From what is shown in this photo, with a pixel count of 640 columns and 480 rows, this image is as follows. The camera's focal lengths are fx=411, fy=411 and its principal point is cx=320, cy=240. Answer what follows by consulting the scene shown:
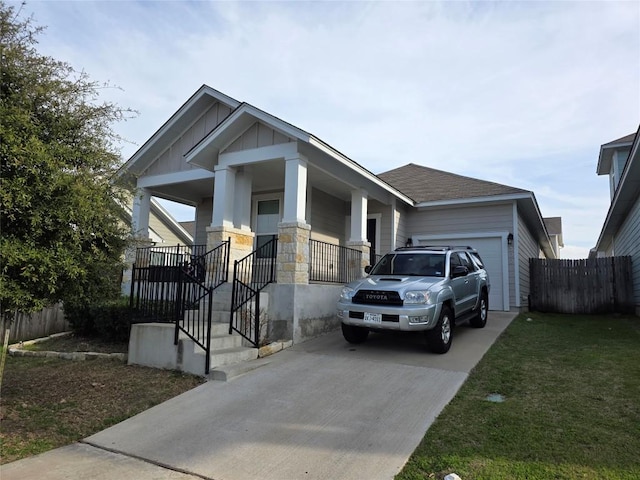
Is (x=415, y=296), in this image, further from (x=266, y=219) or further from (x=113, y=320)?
(x=266, y=219)

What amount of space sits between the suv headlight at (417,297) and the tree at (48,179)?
443cm

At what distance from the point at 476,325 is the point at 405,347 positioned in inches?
107

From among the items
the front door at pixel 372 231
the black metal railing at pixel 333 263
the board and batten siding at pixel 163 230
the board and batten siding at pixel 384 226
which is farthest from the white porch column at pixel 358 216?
the board and batten siding at pixel 163 230

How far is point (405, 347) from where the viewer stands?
748cm

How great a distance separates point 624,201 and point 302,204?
978 cm

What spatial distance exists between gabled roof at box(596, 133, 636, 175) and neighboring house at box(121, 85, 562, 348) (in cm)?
372

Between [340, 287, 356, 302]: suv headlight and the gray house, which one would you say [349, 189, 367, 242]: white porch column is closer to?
the gray house

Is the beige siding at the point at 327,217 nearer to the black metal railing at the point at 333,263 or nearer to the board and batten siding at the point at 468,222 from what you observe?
the black metal railing at the point at 333,263

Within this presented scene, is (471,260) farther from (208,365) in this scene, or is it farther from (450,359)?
(208,365)

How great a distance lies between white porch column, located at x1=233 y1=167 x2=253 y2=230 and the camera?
33.6 ft

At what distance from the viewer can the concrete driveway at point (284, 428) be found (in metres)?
3.56

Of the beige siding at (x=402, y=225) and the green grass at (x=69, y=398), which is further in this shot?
the beige siding at (x=402, y=225)

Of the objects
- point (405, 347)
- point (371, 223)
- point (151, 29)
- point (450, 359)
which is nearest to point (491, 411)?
point (450, 359)

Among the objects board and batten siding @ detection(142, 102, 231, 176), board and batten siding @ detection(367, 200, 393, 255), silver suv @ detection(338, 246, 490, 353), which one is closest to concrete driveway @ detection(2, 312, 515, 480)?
silver suv @ detection(338, 246, 490, 353)
